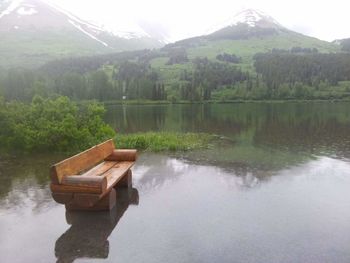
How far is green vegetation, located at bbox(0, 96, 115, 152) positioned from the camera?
74.5ft

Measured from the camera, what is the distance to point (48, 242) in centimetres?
1014

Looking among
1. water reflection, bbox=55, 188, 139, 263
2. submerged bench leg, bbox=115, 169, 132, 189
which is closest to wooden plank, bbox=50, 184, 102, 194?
water reflection, bbox=55, 188, 139, 263

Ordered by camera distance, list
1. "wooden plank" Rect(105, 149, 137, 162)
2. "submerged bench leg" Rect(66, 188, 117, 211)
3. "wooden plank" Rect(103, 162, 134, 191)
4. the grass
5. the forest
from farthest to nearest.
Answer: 1. the forest
2. the grass
3. "wooden plank" Rect(105, 149, 137, 162)
4. "wooden plank" Rect(103, 162, 134, 191)
5. "submerged bench leg" Rect(66, 188, 117, 211)

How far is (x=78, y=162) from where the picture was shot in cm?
1301

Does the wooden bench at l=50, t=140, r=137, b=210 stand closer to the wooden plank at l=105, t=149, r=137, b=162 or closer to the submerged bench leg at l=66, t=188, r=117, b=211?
the submerged bench leg at l=66, t=188, r=117, b=211

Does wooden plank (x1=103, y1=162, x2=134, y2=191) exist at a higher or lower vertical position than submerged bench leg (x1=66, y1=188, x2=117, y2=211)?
higher

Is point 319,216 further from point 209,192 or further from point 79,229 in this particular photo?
point 79,229

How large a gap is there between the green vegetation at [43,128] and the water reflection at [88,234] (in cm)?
1065

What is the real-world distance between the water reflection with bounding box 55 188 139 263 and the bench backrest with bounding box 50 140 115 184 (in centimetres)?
139

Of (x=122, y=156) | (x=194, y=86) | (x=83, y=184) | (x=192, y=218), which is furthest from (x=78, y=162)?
(x=194, y=86)

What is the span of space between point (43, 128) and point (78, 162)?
36.6 feet

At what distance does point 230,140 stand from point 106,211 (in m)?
21.8

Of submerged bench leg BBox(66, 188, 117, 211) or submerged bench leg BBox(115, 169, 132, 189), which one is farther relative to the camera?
submerged bench leg BBox(115, 169, 132, 189)

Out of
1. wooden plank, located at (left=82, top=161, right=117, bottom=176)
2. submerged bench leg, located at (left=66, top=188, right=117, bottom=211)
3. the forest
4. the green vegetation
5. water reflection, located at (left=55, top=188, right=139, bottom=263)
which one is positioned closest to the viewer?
water reflection, located at (left=55, top=188, right=139, bottom=263)
